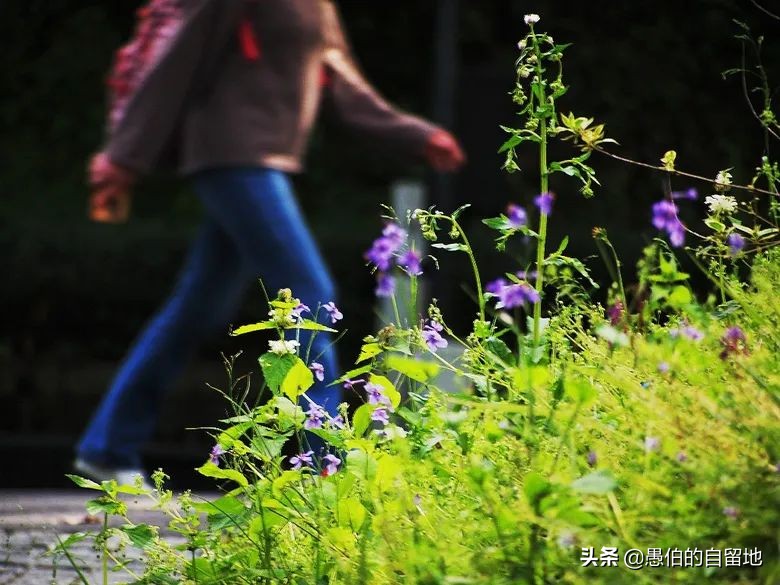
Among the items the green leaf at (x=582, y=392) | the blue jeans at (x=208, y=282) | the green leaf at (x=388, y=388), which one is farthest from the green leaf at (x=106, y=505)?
the blue jeans at (x=208, y=282)

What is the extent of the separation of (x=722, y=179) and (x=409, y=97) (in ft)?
28.3

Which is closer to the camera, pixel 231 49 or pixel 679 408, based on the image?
pixel 679 408

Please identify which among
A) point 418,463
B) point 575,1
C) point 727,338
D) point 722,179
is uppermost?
point 575,1

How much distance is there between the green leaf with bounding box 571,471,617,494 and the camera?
2.00 metres

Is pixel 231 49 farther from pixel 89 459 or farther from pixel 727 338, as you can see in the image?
pixel 727 338

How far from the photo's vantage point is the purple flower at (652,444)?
2094 millimetres

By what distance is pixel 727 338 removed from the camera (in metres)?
2.39

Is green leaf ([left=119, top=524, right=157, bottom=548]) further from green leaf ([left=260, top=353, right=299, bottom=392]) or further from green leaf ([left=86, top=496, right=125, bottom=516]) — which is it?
green leaf ([left=260, top=353, right=299, bottom=392])

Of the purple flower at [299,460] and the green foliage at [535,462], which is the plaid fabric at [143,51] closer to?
the green foliage at [535,462]

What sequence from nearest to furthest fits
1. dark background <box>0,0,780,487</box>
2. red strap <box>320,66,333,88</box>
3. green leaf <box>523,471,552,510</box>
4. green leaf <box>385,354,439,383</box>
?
green leaf <box>523,471,552,510</box> → green leaf <box>385,354,439,383</box> → red strap <box>320,66,333,88</box> → dark background <box>0,0,780,487</box>

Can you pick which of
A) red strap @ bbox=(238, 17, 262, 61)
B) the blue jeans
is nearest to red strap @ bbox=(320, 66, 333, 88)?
red strap @ bbox=(238, 17, 262, 61)

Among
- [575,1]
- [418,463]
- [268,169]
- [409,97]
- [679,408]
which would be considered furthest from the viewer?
[409,97]

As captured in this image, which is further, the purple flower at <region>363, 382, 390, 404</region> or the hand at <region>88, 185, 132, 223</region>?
the hand at <region>88, 185, 132, 223</region>

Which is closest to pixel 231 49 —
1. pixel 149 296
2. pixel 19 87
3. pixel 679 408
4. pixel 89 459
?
pixel 89 459
